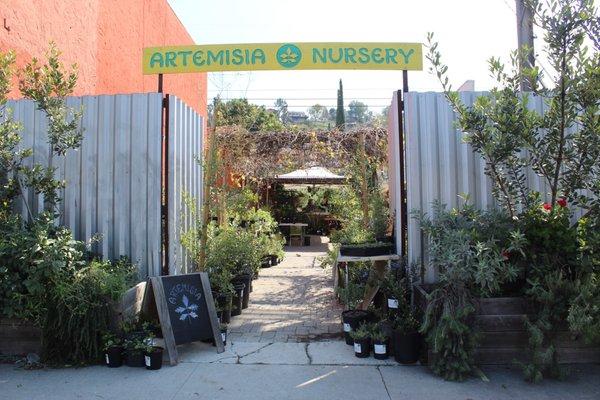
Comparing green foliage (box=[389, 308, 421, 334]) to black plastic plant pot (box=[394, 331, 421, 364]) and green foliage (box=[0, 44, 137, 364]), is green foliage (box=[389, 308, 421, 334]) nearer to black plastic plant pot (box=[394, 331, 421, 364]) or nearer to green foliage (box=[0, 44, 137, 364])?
black plastic plant pot (box=[394, 331, 421, 364])

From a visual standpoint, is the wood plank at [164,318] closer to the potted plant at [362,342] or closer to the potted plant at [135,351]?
the potted plant at [135,351]

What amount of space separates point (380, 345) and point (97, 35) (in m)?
6.55

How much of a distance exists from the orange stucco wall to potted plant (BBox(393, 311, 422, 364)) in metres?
5.37

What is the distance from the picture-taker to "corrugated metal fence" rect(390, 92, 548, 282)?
5617 millimetres

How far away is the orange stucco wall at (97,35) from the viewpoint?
6242mm

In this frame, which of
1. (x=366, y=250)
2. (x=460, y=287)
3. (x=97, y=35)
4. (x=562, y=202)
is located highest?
(x=97, y=35)

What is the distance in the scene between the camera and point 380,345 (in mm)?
4871

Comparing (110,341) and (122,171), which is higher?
(122,171)

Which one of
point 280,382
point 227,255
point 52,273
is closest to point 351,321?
point 280,382

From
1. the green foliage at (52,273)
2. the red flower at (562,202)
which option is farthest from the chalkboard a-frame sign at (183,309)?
the red flower at (562,202)

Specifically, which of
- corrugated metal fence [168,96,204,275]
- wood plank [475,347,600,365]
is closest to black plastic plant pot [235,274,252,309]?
corrugated metal fence [168,96,204,275]

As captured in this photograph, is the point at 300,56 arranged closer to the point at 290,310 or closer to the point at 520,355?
the point at 290,310

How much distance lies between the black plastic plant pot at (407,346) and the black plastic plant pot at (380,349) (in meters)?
0.13

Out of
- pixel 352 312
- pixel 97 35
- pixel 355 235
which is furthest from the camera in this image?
pixel 97 35
